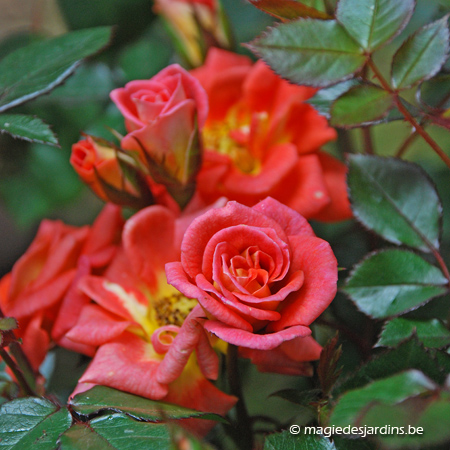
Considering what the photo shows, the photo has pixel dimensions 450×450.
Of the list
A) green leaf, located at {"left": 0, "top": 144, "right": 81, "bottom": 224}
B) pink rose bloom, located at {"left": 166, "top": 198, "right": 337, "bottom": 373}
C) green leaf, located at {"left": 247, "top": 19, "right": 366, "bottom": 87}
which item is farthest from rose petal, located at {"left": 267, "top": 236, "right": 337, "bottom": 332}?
green leaf, located at {"left": 0, "top": 144, "right": 81, "bottom": 224}

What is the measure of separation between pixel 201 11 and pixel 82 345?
0.33m

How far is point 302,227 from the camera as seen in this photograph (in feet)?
0.94

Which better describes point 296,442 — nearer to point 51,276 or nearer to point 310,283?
point 310,283

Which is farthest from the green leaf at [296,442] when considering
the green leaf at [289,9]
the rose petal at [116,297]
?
the green leaf at [289,9]

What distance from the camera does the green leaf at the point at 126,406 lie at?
0.27m

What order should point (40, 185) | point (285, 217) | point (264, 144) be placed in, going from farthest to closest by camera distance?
1. point (40, 185)
2. point (264, 144)
3. point (285, 217)

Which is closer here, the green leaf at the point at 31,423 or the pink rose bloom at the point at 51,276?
the green leaf at the point at 31,423

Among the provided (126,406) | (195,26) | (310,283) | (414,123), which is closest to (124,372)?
(126,406)

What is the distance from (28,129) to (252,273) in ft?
0.57

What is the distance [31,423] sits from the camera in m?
0.28

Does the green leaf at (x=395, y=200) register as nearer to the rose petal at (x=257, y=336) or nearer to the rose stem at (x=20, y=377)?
the rose petal at (x=257, y=336)

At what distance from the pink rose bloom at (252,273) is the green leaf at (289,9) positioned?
0.41 ft

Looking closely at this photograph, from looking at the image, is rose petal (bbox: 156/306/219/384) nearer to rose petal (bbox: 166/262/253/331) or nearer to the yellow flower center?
rose petal (bbox: 166/262/253/331)

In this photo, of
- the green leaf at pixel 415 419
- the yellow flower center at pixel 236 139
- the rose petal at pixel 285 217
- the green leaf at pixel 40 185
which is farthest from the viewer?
the green leaf at pixel 40 185
